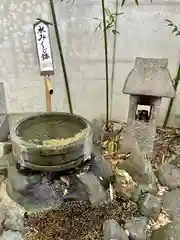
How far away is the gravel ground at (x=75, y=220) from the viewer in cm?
138

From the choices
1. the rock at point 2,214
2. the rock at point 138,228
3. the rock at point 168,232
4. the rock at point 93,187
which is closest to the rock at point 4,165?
the rock at point 2,214

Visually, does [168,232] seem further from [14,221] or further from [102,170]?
[14,221]

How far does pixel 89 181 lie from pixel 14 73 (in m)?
0.88

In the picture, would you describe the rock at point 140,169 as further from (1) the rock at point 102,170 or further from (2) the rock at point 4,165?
(2) the rock at point 4,165

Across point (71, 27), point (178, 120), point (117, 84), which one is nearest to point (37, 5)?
point (71, 27)

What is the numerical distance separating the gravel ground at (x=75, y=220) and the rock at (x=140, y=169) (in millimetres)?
129


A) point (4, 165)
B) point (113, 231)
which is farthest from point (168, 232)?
point (4, 165)

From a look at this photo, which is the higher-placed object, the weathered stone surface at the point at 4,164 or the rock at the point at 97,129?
the rock at the point at 97,129

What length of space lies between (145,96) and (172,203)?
494mm

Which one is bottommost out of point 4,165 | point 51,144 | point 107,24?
point 4,165

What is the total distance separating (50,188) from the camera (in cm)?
150

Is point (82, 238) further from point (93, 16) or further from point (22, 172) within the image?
point (93, 16)

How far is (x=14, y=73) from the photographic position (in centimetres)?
204

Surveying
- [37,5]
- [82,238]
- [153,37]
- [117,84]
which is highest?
[37,5]
